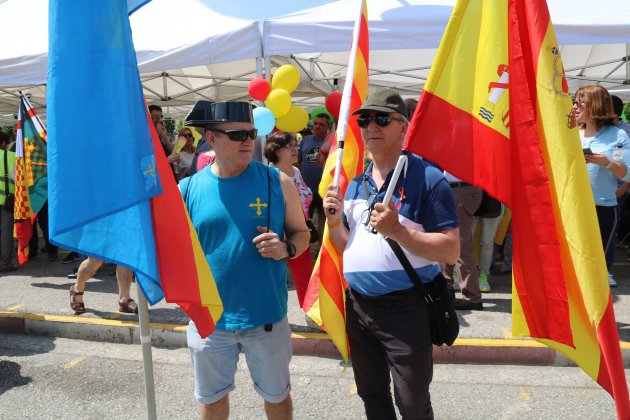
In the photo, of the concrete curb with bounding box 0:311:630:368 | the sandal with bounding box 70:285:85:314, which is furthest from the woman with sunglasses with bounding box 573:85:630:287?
the sandal with bounding box 70:285:85:314

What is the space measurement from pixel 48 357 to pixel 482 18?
454 centimetres

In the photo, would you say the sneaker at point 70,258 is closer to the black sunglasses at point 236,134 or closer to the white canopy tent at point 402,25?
the white canopy tent at point 402,25


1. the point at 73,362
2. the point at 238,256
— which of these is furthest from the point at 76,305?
the point at 238,256

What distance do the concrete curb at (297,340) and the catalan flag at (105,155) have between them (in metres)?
2.75

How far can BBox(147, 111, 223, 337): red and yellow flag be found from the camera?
2123 millimetres

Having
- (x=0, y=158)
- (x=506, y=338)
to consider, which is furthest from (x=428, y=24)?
(x=0, y=158)

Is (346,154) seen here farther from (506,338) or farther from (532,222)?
(506,338)

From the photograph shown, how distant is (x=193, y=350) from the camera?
2674 mm

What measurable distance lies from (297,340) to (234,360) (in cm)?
206

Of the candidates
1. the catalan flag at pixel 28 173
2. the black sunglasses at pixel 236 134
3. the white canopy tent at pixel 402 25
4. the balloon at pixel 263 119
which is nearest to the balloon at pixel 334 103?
the white canopy tent at pixel 402 25

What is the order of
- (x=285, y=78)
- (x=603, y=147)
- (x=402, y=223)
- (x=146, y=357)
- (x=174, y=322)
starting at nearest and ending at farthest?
(x=146, y=357) < (x=402, y=223) < (x=603, y=147) < (x=174, y=322) < (x=285, y=78)

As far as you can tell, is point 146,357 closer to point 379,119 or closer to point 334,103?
point 379,119

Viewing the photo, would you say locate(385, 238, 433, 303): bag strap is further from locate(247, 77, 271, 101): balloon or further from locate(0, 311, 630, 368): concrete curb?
locate(247, 77, 271, 101): balloon

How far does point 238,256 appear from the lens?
260 centimetres
